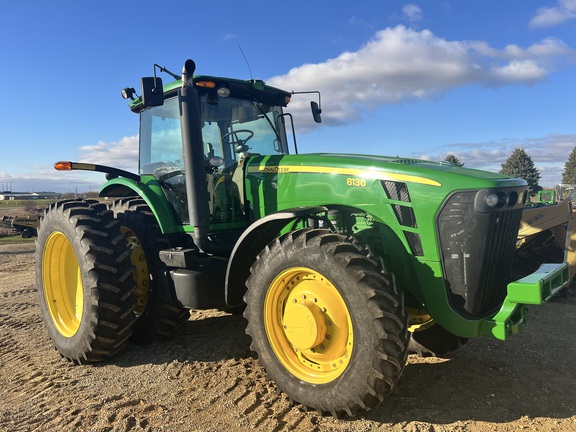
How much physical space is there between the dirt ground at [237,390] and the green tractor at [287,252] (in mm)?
215

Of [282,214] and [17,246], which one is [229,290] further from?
[17,246]

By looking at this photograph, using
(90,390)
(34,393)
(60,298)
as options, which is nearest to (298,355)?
(90,390)

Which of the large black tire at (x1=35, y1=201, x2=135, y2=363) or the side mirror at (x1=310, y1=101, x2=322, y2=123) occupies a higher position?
the side mirror at (x1=310, y1=101, x2=322, y2=123)

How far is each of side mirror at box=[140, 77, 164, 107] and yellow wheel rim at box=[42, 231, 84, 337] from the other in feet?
6.17

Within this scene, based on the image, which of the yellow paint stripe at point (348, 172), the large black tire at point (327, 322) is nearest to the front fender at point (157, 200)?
the yellow paint stripe at point (348, 172)

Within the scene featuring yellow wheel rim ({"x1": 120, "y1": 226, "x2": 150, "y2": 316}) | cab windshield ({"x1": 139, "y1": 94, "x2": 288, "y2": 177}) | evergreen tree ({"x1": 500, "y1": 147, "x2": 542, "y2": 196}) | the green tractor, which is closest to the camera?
the green tractor

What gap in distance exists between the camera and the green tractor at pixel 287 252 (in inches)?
118

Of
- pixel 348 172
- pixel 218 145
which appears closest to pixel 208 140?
pixel 218 145

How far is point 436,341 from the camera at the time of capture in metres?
3.97

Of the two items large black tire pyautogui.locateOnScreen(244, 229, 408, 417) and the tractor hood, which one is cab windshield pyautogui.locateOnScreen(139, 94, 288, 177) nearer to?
the tractor hood

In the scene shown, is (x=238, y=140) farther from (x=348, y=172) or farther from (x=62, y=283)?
(x=62, y=283)

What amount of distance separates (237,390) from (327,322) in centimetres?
103

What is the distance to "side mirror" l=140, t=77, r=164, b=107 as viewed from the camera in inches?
149

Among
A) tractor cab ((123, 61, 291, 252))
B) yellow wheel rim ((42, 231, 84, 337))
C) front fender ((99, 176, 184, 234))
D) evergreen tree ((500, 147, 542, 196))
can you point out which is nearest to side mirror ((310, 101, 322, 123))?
tractor cab ((123, 61, 291, 252))
